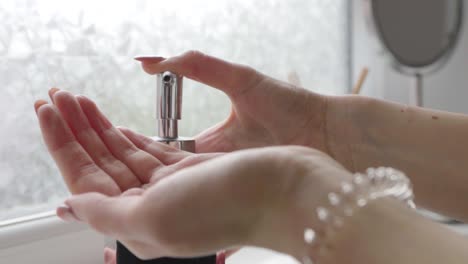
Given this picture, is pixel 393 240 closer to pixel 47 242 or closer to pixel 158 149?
pixel 158 149

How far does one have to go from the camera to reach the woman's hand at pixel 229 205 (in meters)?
0.37

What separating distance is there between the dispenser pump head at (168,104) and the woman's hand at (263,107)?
0.13ft

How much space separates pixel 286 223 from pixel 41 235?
36 centimetres

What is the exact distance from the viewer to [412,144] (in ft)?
2.02

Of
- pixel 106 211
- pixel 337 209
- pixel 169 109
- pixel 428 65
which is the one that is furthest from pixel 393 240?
pixel 428 65

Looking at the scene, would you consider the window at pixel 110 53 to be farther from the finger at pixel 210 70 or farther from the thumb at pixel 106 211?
the thumb at pixel 106 211

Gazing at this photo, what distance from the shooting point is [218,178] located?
1.23 feet

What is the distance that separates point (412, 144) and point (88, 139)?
0.33m

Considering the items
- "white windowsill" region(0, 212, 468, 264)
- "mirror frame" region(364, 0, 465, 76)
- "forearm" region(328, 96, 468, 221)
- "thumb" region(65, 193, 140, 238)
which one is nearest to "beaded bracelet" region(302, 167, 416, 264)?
"thumb" region(65, 193, 140, 238)

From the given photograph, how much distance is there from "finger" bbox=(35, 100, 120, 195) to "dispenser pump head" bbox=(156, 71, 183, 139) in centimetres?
10

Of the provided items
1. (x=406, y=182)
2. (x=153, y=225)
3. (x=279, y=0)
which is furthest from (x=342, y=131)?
(x=279, y=0)

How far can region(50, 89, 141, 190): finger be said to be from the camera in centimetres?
52

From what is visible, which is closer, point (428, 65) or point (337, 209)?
point (337, 209)

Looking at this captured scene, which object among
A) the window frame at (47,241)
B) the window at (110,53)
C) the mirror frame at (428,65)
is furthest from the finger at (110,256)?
the mirror frame at (428,65)
